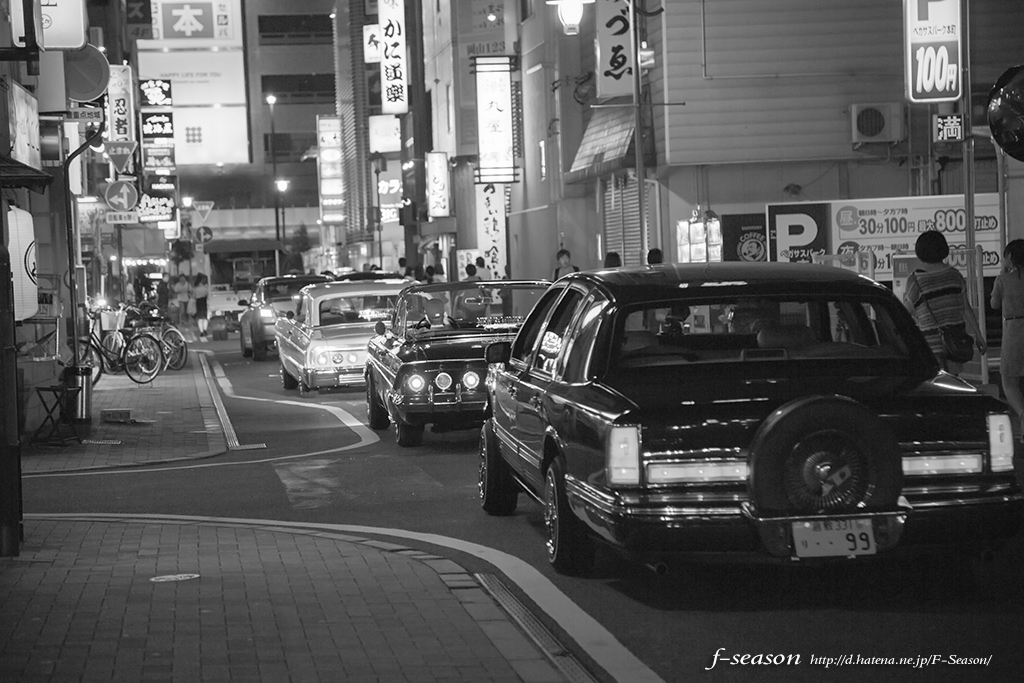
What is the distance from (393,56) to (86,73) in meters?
30.0

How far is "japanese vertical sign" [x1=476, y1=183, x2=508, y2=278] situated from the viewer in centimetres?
3975

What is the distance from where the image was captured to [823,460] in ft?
20.3

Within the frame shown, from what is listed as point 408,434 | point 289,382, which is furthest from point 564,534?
point 289,382

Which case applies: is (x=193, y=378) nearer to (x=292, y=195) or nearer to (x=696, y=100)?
(x=696, y=100)

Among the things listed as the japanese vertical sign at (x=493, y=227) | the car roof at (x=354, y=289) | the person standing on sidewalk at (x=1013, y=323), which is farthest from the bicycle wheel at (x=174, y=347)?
the person standing on sidewalk at (x=1013, y=323)

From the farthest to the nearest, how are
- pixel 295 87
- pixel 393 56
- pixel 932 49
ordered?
pixel 295 87
pixel 393 56
pixel 932 49

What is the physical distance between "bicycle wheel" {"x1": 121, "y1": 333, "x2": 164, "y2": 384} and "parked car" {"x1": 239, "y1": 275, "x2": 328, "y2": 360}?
4890mm

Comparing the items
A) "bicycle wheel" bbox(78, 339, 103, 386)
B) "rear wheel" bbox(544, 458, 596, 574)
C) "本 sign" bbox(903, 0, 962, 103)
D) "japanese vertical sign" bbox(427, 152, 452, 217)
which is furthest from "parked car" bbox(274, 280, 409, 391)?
"japanese vertical sign" bbox(427, 152, 452, 217)

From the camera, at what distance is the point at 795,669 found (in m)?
5.70

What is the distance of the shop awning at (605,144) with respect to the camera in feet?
84.7

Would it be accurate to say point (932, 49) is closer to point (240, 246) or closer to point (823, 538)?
point (823, 538)

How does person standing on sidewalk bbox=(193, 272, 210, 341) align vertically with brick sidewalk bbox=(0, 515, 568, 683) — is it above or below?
above

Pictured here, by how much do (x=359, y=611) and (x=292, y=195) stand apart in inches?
3878

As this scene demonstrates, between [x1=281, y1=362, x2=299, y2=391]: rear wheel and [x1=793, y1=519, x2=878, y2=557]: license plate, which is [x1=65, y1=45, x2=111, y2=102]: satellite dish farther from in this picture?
[x1=793, y1=519, x2=878, y2=557]: license plate
